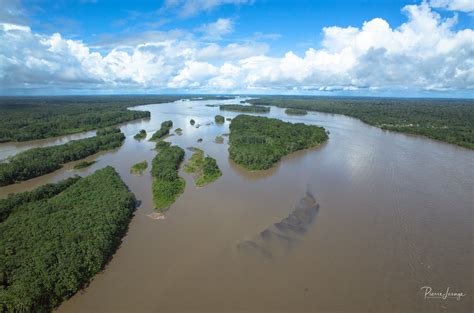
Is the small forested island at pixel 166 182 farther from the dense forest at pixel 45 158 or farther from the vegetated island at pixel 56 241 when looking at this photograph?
the dense forest at pixel 45 158

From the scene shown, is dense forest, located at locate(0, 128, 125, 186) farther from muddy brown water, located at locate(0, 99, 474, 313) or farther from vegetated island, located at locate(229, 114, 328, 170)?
vegetated island, located at locate(229, 114, 328, 170)

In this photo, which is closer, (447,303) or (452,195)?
(447,303)

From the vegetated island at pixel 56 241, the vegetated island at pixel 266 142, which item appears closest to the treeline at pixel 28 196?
the vegetated island at pixel 56 241

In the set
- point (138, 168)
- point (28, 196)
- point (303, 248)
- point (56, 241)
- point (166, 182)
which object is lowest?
point (303, 248)

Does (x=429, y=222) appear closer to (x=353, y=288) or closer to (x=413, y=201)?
(x=413, y=201)

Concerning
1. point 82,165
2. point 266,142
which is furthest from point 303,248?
point 82,165

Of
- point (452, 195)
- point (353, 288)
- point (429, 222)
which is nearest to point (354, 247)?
point (353, 288)

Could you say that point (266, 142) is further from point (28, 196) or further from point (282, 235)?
point (28, 196)
